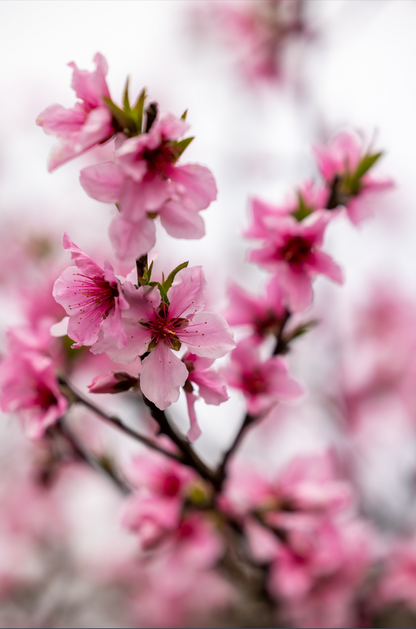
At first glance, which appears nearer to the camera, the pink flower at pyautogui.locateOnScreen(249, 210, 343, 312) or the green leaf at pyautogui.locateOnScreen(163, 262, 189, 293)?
the green leaf at pyautogui.locateOnScreen(163, 262, 189, 293)

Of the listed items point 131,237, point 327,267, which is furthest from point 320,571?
point 131,237

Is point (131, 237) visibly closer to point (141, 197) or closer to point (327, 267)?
point (141, 197)

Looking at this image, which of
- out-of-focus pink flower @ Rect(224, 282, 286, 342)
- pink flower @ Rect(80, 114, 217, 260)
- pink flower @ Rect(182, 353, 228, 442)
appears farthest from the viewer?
out-of-focus pink flower @ Rect(224, 282, 286, 342)

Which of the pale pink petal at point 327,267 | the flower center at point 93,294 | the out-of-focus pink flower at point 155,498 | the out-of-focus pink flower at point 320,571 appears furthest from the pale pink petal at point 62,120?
the out-of-focus pink flower at point 320,571

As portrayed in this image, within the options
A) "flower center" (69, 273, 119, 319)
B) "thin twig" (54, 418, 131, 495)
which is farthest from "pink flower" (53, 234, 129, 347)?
"thin twig" (54, 418, 131, 495)

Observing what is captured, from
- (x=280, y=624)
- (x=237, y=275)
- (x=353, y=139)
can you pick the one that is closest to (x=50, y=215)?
(x=237, y=275)

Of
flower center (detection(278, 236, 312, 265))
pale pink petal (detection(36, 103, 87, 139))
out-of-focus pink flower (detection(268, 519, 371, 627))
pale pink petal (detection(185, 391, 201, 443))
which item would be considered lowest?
out-of-focus pink flower (detection(268, 519, 371, 627))

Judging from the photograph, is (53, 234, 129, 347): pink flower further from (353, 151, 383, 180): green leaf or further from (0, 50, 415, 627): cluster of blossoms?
(353, 151, 383, 180): green leaf
